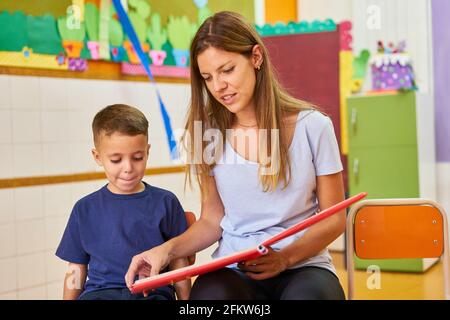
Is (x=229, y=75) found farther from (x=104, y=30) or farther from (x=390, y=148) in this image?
(x=390, y=148)

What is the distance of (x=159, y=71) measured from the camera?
248cm

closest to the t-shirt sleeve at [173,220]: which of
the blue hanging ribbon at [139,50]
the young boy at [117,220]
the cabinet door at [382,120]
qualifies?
the young boy at [117,220]

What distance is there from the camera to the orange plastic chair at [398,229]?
4.26 ft

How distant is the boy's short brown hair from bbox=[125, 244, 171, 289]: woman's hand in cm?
24

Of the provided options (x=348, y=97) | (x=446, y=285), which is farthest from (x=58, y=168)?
(x=348, y=97)

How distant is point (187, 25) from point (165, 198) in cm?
128

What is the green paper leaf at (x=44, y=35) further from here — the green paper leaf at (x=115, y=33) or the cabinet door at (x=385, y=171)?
the cabinet door at (x=385, y=171)

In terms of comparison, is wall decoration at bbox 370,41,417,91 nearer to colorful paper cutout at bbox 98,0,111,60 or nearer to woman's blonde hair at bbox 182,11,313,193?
colorful paper cutout at bbox 98,0,111,60

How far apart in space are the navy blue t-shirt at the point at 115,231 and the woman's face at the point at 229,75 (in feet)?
0.79

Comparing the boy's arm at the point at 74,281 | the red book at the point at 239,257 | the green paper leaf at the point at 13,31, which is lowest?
the boy's arm at the point at 74,281

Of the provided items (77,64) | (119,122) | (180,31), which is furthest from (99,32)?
(119,122)

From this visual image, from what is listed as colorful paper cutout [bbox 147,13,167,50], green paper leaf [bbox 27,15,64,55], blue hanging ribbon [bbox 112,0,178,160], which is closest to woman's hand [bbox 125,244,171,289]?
blue hanging ribbon [bbox 112,0,178,160]

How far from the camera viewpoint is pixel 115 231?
1.27m

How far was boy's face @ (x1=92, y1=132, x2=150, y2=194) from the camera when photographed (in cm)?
126
